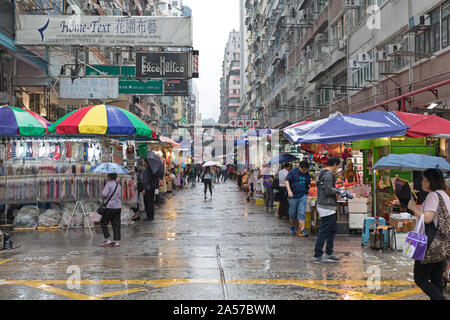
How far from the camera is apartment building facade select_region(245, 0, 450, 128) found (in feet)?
53.2

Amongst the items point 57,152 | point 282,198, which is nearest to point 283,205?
point 282,198

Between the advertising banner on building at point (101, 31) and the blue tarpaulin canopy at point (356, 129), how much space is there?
6.82 metres

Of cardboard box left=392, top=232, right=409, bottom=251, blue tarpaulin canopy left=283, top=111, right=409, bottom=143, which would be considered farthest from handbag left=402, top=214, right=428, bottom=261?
blue tarpaulin canopy left=283, top=111, right=409, bottom=143

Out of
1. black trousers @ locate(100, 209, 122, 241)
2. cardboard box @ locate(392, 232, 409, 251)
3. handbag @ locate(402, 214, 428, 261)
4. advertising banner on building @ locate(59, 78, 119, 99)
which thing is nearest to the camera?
handbag @ locate(402, 214, 428, 261)

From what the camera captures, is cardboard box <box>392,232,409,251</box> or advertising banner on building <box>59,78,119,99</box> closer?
cardboard box <box>392,232,409,251</box>

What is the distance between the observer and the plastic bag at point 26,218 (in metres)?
12.9

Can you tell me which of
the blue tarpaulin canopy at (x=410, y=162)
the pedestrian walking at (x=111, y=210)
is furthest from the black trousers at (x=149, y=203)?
the blue tarpaulin canopy at (x=410, y=162)

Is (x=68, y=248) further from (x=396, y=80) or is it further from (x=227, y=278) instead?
(x=396, y=80)

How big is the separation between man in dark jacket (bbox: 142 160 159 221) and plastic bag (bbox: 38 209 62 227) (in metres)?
2.80

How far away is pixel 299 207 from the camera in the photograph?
1145 centimetres

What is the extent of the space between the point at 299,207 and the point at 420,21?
8.91 metres

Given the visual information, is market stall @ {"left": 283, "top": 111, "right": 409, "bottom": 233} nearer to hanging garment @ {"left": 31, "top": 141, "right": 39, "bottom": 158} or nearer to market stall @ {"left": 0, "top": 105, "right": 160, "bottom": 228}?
market stall @ {"left": 0, "top": 105, "right": 160, "bottom": 228}

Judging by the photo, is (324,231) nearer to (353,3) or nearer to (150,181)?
(150,181)

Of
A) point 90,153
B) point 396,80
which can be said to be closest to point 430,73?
point 396,80
